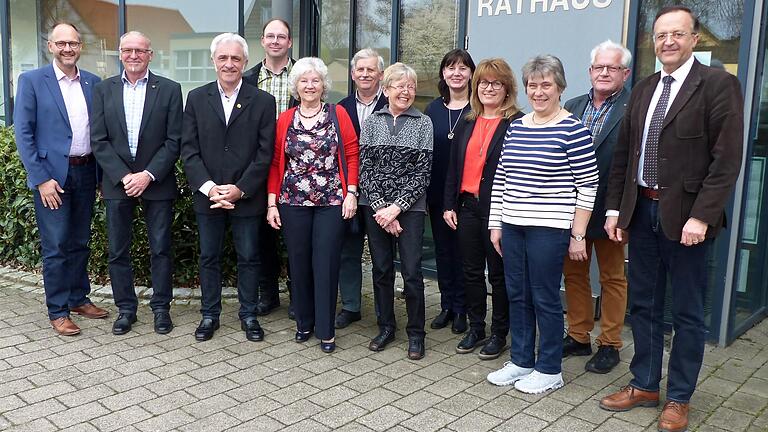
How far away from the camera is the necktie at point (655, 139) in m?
3.45

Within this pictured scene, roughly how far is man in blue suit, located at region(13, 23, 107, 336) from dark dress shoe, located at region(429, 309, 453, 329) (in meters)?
2.55

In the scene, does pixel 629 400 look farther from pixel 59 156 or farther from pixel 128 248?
pixel 59 156

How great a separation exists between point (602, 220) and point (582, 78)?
5.03 feet

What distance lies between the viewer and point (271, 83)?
5.15m

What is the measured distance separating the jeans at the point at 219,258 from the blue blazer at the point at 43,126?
3.32ft

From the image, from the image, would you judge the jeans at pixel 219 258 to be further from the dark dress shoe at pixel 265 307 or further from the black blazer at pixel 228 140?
the dark dress shoe at pixel 265 307

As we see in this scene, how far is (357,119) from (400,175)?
690mm

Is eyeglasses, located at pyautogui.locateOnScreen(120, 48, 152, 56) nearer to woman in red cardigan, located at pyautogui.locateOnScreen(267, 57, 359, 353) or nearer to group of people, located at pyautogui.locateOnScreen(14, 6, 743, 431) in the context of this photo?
group of people, located at pyautogui.locateOnScreen(14, 6, 743, 431)

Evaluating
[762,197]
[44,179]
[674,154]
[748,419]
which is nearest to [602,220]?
[674,154]

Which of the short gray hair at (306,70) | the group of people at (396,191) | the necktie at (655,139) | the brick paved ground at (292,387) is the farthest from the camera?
the short gray hair at (306,70)

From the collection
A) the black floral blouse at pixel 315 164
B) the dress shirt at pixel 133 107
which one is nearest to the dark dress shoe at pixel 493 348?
the black floral blouse at pixel 315 164

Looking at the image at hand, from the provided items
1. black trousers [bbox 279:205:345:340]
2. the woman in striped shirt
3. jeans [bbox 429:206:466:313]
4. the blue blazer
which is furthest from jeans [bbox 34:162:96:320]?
the woman in striped shirt

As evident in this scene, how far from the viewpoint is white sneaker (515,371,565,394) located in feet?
13.0

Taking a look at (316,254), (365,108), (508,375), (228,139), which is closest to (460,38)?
(365,108)
